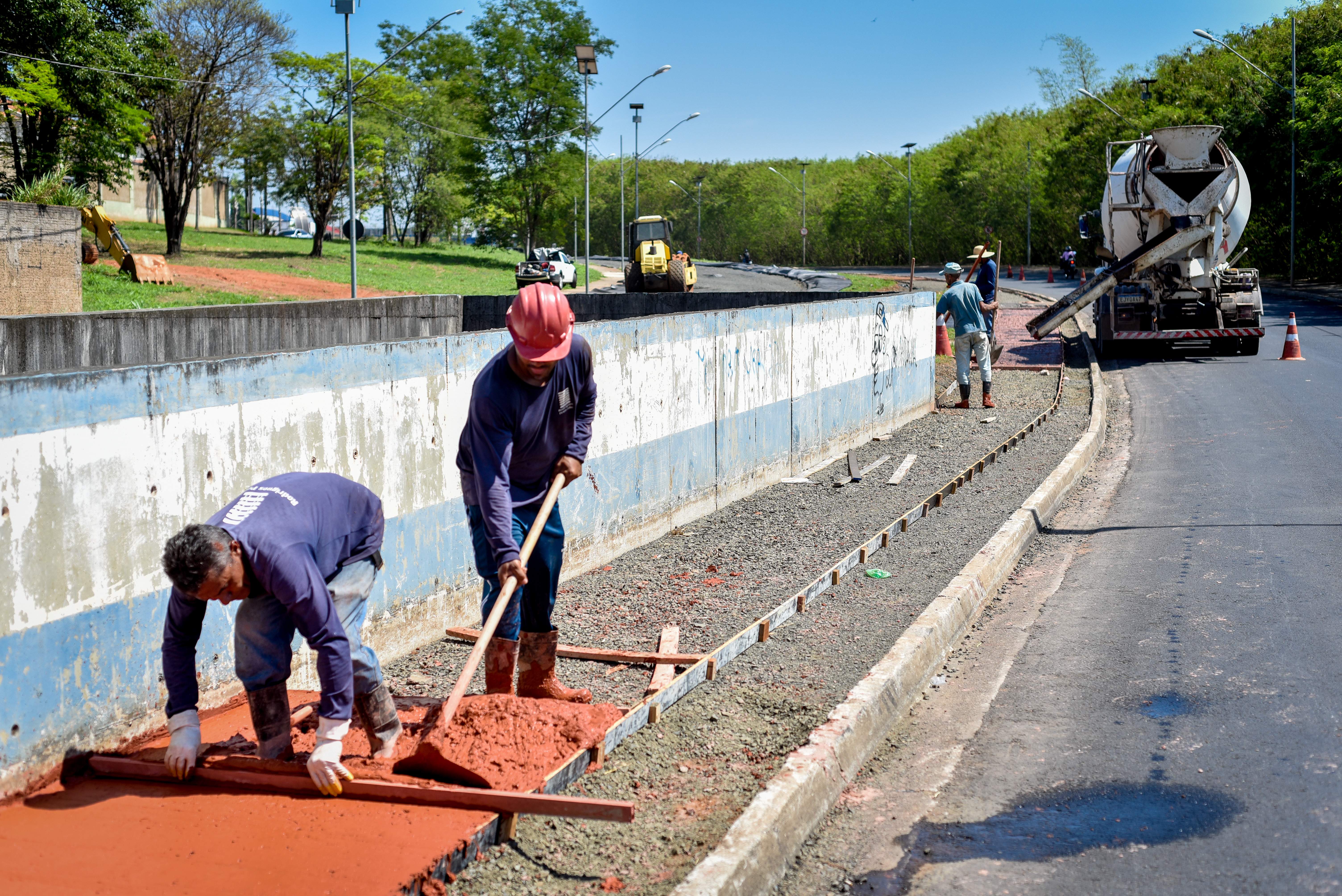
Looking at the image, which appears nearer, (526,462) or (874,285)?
(526,462)

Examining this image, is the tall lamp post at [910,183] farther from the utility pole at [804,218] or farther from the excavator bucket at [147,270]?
the excavator bucket at [147,270]


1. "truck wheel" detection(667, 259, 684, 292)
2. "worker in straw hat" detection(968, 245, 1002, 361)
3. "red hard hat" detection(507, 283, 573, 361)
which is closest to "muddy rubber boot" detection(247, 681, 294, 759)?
"red hard hat" detection(507, 283, 573, 361)

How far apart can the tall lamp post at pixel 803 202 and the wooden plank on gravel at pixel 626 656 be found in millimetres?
60877

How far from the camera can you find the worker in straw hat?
57.7 ft

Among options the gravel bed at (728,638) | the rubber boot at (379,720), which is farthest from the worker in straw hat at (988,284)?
the rubber boot at (379,720)

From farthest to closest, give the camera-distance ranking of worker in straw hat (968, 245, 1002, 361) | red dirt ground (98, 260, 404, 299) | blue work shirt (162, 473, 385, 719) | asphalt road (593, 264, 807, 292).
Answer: asphalt road (593, 264, 807, 292), red dirt ground (98, 260, 404, 299), worker in straw hat (968, 245, 1002, 361), blue work shirt (162, 473, 385, 719)

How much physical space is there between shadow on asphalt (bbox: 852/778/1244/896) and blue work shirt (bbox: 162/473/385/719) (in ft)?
6.02

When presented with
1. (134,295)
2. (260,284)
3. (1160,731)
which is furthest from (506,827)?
(260,284)

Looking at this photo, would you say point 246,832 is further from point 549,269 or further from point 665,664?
point 549,269

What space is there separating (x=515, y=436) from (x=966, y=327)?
36.3 ft

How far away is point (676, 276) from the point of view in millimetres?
38219

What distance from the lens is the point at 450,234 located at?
89.1 m

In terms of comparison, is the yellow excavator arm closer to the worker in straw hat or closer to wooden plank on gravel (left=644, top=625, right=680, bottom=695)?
the worker in straw hat

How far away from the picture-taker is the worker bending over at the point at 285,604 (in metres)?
3.38
